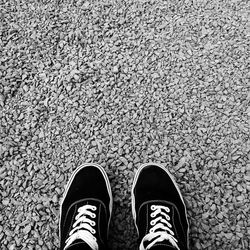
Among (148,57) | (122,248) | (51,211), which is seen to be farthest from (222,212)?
(148,57)

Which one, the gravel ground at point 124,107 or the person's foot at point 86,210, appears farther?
the gravel ground at point 124,107

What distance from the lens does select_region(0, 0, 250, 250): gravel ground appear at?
1.47 meters

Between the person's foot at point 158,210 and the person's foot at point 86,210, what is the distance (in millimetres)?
135

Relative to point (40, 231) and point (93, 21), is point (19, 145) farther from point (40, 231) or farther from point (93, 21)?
point (93, 21)

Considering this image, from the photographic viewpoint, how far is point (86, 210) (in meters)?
1.41

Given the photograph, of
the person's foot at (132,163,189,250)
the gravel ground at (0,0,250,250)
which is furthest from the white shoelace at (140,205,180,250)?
the gravel ground at (0,0,250,250)

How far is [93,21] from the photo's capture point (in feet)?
6.15

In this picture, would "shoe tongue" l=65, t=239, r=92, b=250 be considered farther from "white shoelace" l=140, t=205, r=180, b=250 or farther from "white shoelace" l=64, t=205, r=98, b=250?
"white shoelace" l=140, t=205, r=180, b=250

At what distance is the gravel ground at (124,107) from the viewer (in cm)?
147

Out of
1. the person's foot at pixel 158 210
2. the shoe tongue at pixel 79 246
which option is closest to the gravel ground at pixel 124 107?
the person's foot at pixel 158 210

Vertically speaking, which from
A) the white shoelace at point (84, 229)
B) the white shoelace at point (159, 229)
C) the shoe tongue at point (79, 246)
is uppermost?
the shoe tongue at point (79, 246)

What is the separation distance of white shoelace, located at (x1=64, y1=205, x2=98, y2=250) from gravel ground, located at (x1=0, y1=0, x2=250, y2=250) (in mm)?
123

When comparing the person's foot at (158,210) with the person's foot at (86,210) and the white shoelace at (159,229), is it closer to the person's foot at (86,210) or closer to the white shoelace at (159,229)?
the white shoelace at (159,229)

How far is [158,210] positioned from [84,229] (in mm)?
317
